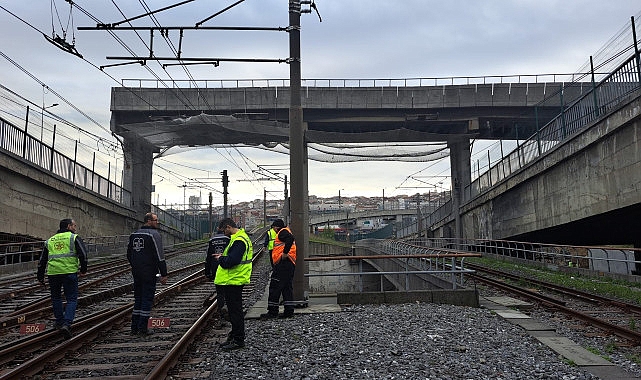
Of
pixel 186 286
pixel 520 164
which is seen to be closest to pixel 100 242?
pixel 186 286

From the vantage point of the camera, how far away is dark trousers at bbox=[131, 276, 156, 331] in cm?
735

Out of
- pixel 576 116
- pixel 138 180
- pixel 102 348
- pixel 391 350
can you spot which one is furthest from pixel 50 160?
pixel 576 116

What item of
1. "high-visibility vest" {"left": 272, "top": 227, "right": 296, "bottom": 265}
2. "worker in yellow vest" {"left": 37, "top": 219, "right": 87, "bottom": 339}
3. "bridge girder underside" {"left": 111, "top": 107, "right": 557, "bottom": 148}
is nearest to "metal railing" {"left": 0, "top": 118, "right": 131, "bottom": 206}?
"bridge girder underside" {"left": 111, "top": 107, "right": 557, "bottom": 148}

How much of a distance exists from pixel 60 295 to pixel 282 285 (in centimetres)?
334

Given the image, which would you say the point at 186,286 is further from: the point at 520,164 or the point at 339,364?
the point at 520,164

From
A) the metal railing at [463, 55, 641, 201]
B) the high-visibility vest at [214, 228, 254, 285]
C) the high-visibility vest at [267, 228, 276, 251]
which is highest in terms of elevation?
the metal railing at [463, 55, 641, 201]

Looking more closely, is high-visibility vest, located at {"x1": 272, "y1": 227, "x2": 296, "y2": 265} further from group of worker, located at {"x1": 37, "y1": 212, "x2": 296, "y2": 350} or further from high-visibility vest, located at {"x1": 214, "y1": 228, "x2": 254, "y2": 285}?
high-visibility vest, located at {"x1": 214, "y1": 228, "x2": 254, "y2": 285}

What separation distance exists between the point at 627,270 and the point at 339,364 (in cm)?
1300

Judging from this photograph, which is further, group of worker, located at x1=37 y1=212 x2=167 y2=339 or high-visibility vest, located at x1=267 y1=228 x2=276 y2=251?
high-visibility vest, located at x1=267 y1=228 x2=276 y2=251

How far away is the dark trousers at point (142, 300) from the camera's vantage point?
7.35m

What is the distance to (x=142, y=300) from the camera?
746 centimetres

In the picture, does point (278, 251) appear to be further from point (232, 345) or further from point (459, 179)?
point (459, 179)

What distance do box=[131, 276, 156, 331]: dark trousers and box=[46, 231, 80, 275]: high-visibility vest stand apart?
96 cm

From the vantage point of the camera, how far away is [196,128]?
20781 millimetres
